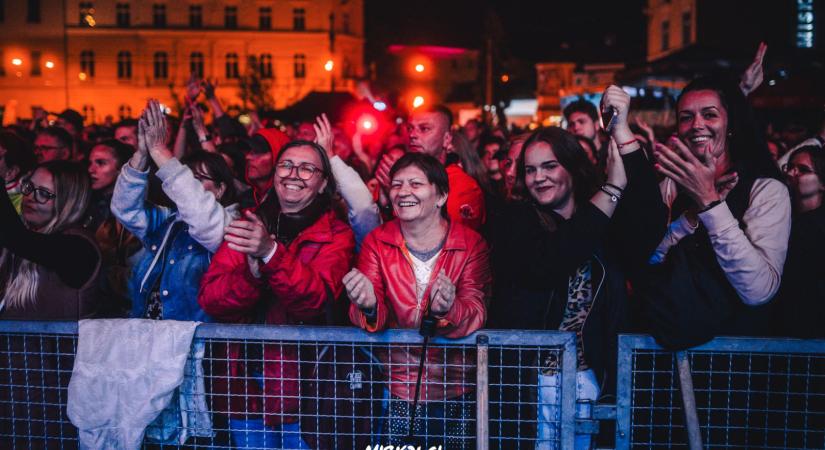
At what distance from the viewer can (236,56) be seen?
58.5 metres

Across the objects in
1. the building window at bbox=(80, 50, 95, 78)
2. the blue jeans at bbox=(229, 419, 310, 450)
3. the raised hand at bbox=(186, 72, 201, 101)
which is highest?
the building window at bbox=(80, 50, 95, 78)

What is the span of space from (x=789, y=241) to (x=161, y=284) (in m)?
3.28

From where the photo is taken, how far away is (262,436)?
3371 mm

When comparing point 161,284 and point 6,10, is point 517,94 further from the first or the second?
point 161,284

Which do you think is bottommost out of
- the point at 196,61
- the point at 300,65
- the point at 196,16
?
the point at 196,61

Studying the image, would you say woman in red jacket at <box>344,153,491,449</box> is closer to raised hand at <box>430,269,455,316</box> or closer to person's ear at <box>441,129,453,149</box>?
raised hand at <box>430,269,455,316</box>

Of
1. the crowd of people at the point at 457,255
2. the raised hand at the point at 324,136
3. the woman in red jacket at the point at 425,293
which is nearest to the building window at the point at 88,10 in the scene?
the crowd of people at the point at 457,255

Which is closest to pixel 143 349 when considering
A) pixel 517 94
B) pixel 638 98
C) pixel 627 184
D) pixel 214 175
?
pixel 214 175

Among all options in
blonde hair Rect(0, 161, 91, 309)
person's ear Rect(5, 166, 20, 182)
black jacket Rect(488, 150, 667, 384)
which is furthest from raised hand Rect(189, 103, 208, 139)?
black jacket Rect(488, 150, 667, 384)

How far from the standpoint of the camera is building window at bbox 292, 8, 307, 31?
192 ft

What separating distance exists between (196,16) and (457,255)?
5573 cm

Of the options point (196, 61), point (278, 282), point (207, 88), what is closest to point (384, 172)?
point (278, 282)

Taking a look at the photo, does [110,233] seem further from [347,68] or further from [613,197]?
[347,68]

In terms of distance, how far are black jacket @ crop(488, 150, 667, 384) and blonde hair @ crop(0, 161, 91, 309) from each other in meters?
2.47
